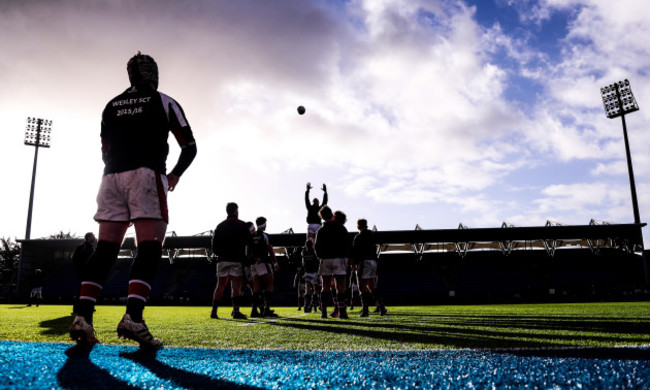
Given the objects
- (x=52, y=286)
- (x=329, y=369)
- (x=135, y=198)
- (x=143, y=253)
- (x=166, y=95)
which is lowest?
(x=52, y=286)

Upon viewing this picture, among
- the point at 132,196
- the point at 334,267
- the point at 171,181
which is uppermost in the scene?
the point at 171,181

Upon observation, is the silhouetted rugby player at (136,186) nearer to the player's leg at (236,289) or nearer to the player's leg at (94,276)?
the player's leg at (94,276)

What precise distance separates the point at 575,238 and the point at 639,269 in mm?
9335

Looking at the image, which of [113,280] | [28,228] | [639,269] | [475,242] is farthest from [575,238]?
[28,228]

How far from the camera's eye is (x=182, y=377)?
1.90 m

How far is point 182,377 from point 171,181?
1.72 m

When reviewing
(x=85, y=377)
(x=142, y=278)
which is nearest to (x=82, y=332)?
(x=142, y=278)

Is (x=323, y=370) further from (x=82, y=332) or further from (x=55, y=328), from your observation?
(x=55, y=328)

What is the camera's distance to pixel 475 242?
29.5 meters

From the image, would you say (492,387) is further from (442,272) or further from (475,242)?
(442,272)

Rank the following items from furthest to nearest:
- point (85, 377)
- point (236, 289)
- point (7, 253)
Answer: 1. point (7, 253)
2. point (236, 289)
3. point (85, 377)

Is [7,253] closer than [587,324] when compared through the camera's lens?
No

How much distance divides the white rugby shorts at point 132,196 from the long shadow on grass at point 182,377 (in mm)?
1000

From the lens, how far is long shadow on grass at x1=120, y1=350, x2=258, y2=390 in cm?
171
